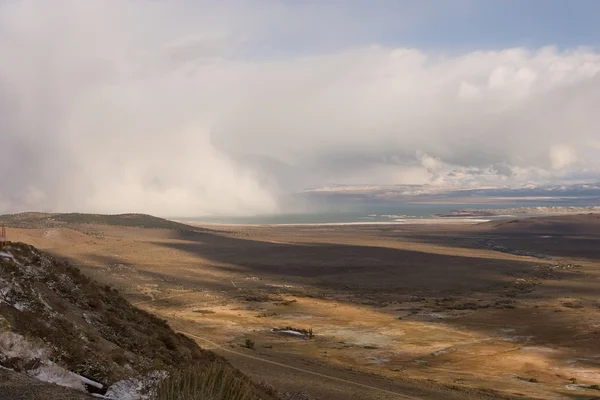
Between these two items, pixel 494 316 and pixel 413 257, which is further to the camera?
pixel 413 257

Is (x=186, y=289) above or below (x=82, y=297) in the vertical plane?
below

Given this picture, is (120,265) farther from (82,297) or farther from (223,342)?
(82,297)

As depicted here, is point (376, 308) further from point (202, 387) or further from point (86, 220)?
point (86, 220)

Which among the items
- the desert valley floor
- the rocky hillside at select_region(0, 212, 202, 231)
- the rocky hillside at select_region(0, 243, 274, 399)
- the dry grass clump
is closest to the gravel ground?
the rocky hillside at select_region(0, 243, 274, 399)

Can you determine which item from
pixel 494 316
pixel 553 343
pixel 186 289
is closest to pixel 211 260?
pixel 186 289

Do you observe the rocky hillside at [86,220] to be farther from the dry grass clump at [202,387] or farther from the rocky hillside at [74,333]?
the dry grass clump at [202,387]
